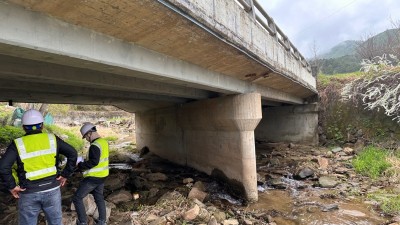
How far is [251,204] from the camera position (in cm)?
757

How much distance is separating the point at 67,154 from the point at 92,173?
3.07ft

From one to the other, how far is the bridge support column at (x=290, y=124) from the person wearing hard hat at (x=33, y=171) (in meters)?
14.1

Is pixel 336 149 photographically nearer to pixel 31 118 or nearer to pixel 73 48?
pixel 73 48

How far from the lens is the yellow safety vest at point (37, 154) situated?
3.53 meters

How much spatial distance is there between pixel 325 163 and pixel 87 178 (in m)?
9.84

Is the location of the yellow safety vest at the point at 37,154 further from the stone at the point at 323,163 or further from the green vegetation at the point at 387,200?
the stone at the point at 323,163

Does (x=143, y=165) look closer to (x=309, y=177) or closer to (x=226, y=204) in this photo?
(x=226, y=204)

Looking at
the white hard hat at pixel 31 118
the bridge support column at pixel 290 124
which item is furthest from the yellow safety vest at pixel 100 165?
the bridge support column at pixel 290 124

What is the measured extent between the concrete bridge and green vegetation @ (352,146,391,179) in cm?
396

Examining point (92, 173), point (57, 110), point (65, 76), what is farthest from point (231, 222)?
point (57, 110)

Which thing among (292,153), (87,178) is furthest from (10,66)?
(292,153)

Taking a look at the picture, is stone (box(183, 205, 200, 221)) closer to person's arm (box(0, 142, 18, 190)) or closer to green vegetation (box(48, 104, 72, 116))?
person's arm (box(0, 142, 18, 190))

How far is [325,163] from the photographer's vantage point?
1138 cm

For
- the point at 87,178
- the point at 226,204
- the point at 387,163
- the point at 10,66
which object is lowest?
the point at 226,204
